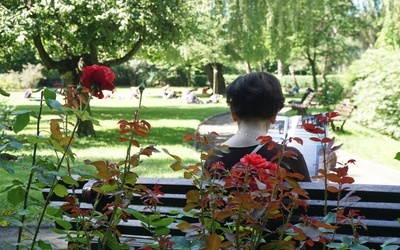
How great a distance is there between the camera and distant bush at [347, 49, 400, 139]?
1869 cm

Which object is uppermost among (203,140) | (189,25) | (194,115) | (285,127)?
(189,25)

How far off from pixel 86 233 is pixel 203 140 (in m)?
0.49

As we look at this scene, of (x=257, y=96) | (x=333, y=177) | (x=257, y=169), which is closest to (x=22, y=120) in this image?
(x=257, y=169)

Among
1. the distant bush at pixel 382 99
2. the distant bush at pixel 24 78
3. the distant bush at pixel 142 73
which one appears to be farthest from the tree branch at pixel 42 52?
the distant bush at pixel 142 73

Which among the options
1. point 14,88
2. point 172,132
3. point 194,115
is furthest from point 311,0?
point 14,88

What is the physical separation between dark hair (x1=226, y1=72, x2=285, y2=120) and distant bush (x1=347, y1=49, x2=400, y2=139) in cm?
1589

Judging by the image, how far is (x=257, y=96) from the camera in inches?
123

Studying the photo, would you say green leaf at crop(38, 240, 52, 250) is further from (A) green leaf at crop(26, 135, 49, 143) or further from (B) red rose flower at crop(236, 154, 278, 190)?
(B) red rose flower at crop(236, 154, 278, 190)

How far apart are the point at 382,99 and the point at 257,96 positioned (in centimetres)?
1654

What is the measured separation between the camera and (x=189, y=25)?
757 inches

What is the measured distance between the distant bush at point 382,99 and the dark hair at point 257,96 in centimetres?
1589

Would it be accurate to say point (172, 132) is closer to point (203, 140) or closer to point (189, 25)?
point (189, 25)

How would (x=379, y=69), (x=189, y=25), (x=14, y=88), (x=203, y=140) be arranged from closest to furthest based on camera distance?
(x=203, y=140) < (x=189, y=25) < (x=379, y=69) < (x=14, y=88)

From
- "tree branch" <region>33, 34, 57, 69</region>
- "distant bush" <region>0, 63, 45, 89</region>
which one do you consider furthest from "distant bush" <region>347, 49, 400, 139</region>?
"distant bush" <region>0, 63, 45, 89</region>
